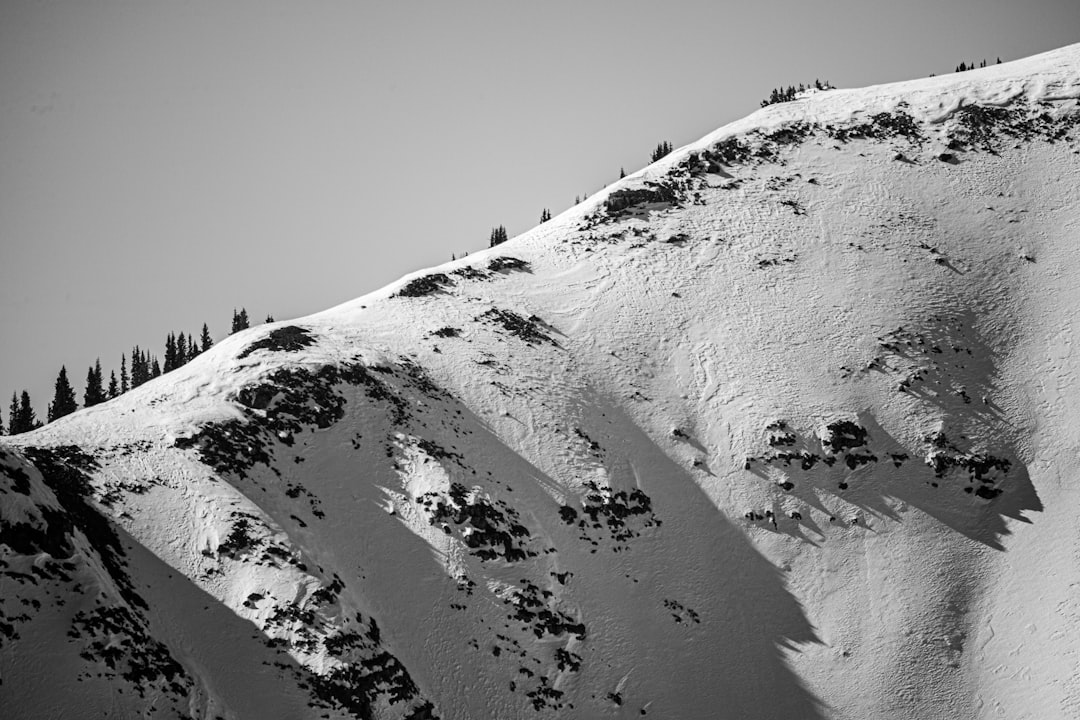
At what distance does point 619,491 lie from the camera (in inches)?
2437

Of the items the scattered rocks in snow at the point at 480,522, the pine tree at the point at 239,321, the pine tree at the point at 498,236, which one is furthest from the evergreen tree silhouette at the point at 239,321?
the scattered rocks in snow at the point at 480,522

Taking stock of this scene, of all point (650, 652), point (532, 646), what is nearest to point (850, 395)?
point (650, 652)

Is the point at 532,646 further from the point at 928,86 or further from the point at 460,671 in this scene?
the point at 928,86

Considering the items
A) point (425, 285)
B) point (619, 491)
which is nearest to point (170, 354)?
point (425, 285)

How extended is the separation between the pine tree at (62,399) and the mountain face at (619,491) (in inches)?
1202

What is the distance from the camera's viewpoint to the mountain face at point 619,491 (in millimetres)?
45750

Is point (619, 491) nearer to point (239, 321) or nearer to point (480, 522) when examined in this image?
point (480, 522)

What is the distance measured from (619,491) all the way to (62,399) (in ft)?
194

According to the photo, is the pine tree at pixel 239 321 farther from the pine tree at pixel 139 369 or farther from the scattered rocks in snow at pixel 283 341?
the scattered rocks in snow at pixel 283 341

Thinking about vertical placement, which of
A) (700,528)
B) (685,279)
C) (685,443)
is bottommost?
(700,528)

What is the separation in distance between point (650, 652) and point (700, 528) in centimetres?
1008

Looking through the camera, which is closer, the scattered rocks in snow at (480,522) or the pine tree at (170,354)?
the scattered rocks in snow at (480,522)

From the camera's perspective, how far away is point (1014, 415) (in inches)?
2576

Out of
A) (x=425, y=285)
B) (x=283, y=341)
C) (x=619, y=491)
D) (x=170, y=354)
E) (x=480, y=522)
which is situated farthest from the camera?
(x=170, y=354)
